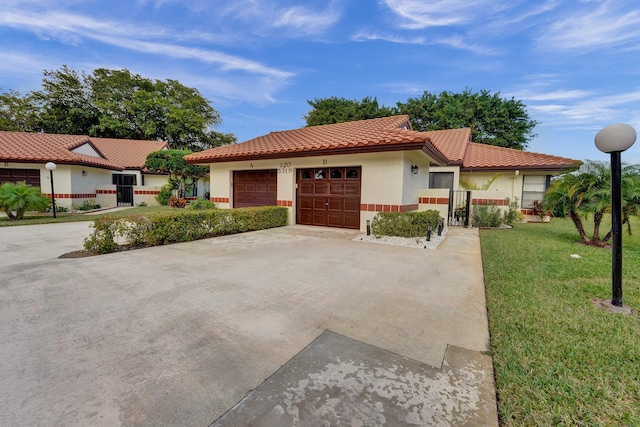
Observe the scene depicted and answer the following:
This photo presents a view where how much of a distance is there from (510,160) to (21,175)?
26.7m

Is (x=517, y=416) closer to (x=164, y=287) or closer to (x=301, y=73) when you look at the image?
(x=164, y=287)

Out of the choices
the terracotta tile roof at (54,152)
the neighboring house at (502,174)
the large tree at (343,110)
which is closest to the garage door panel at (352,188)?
the neighboring house at (502,174)

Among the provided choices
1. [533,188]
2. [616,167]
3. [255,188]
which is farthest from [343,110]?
[616,167]

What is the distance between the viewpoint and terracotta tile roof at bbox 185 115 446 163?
859 centimetres

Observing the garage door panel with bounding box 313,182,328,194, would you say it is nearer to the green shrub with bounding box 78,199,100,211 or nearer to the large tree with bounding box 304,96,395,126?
the green shrub with bounding box 78,199,100,211

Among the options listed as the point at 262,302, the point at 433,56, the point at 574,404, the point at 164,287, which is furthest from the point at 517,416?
the point at 433,56

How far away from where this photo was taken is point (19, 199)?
12086 mm

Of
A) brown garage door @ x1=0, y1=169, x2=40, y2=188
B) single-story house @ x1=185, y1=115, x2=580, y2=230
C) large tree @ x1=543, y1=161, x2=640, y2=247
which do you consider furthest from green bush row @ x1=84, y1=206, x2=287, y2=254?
brown garage door @ x1=0, y1=169, x2=40, y2=188

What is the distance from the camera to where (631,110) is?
42.5 feet

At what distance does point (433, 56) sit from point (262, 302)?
16.5 meters

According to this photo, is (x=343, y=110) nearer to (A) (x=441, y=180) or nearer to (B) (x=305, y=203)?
(A) (x=441, y=180)

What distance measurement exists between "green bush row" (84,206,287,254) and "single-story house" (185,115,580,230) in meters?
2.32

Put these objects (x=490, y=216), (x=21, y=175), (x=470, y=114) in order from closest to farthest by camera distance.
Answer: (x=490, y=216) < (x=21, y=175) < (x=470, y=114)

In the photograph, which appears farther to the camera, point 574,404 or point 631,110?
point 631,110
